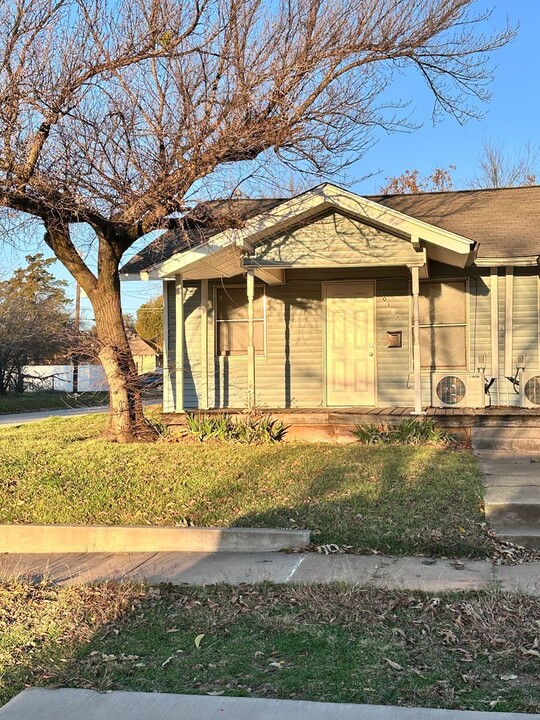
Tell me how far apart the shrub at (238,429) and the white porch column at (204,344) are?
68.8 inches

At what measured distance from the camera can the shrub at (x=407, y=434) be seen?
9992mm

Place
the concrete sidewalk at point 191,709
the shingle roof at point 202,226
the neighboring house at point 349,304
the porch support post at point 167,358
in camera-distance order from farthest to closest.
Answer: the porch support post at point 167,358 < the neighboring house at point 349,304 < the shingle roof at point 202,226 < the concrete sidewalk at point 191,709

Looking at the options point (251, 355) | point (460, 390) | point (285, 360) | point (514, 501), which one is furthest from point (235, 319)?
point (514, 501)

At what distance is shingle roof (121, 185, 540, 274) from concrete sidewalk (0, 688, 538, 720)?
753 centimetres

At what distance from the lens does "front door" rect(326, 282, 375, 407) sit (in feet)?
41.2

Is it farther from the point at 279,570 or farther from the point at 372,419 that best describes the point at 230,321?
the point at 279,570

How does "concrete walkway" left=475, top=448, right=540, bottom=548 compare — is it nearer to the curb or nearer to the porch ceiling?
the curb

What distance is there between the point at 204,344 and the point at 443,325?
4.35 metres

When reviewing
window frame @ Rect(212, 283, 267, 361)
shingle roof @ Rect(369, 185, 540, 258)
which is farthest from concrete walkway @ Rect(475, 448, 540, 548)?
window frame @ Rect(212, 283, 267, 361)

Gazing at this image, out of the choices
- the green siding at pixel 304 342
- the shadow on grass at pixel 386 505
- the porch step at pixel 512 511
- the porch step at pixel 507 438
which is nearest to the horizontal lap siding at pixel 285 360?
the green siding at pixel 304 342

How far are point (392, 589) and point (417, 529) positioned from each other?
4.48ft

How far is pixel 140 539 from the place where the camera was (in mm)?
6473

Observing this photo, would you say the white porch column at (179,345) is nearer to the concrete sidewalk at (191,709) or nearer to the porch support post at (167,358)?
the porch support post at (167,358)

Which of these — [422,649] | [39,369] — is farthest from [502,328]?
[39,369]
